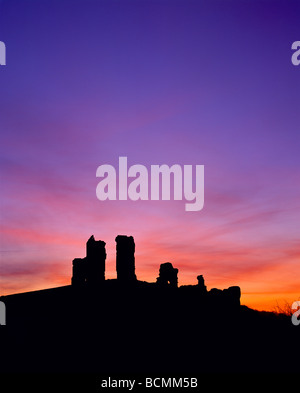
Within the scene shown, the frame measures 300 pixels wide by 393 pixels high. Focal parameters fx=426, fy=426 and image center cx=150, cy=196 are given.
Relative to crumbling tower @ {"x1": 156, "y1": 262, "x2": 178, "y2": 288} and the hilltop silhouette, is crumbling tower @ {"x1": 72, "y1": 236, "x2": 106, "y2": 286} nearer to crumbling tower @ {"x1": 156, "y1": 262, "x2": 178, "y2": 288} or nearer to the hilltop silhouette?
the hilltop silhouette

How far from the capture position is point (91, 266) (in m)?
32.6

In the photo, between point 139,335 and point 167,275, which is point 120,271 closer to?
point 167,275

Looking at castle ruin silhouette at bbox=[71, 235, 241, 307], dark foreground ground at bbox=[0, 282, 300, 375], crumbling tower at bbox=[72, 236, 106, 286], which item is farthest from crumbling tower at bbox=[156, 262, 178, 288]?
crumbling tower at bbox=[72, 236, 106, 286]

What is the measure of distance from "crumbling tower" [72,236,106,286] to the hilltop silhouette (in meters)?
Answer: 0.08

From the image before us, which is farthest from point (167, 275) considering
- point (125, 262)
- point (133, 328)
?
point (133, 328)

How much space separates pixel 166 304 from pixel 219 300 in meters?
5.40

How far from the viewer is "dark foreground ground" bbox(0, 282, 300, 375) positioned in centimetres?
2334

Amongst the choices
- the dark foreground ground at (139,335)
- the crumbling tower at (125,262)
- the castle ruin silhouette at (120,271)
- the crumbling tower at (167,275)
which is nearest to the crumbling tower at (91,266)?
the castle ruin silhouette at (120,271)

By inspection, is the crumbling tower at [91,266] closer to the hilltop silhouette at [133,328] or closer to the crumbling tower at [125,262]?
the hilltop silhouette at [133,328]

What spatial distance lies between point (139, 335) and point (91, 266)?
26.1ft

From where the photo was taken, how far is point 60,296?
3344 cm

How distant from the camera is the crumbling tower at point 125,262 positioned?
33.1 metres
